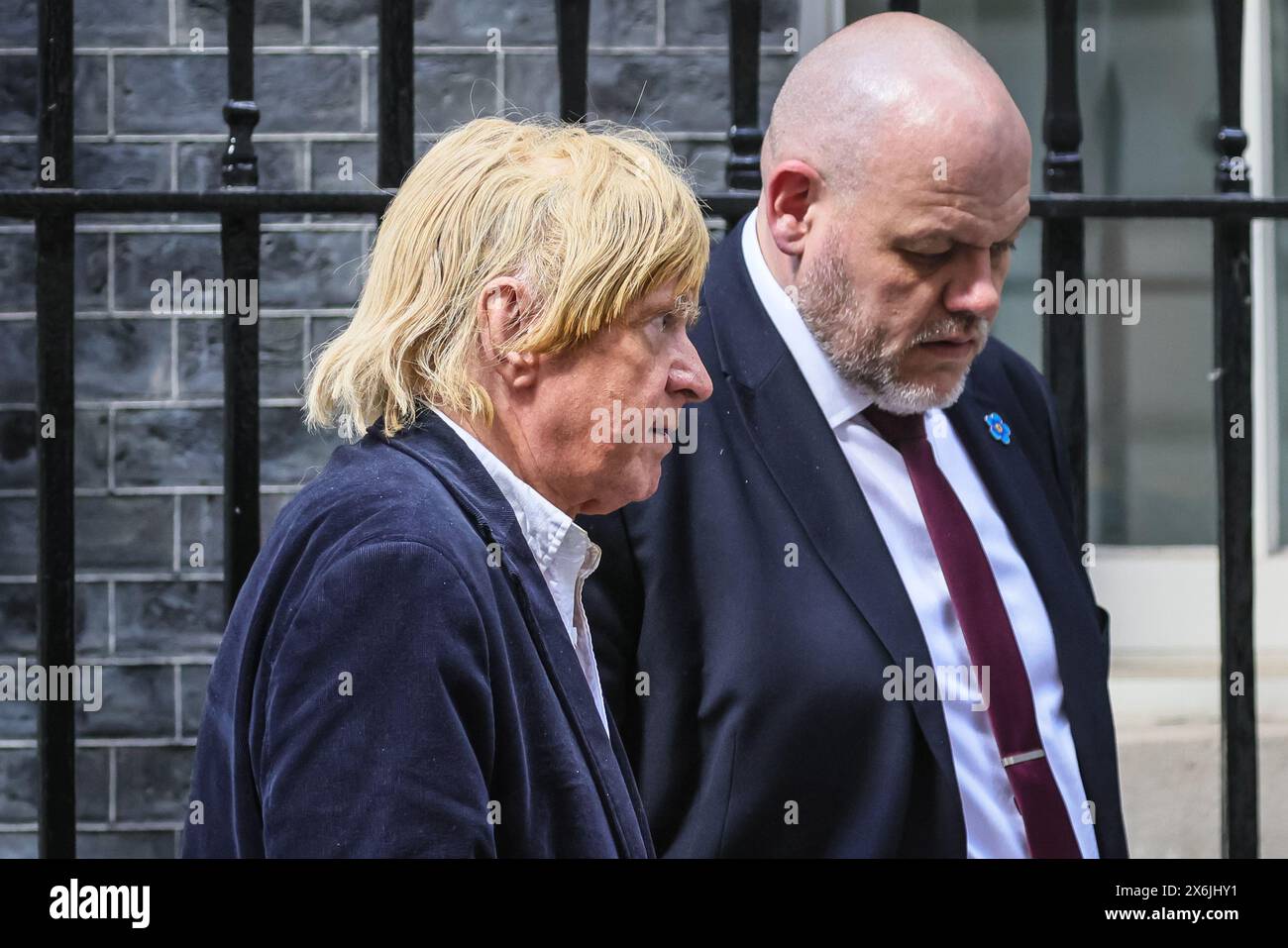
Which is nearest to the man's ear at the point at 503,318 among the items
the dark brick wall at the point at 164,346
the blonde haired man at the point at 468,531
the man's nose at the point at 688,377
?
the blonde haired man at the point at 468,531

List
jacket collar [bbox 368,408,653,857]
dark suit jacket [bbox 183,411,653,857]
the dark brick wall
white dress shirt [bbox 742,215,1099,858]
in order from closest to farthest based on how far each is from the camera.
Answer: dark suit jacket [bbox 183,411,653,857] < jacket collar [bbox 368,408,653,857] < white dress shirt [bbox 742,215,1099,858] < the dark brick wall

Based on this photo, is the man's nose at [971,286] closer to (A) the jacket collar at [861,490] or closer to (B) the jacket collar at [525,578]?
(A) the jacket collar at [861,490]

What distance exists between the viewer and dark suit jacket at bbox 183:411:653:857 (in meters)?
1.39

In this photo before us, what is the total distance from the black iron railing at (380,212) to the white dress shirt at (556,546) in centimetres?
75

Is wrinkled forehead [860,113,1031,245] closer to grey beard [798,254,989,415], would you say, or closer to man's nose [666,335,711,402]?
grey beard [798,254,989,415]

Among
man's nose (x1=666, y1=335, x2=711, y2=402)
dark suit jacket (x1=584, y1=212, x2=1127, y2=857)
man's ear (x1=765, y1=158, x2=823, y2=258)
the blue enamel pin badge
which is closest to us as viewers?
man's nose (x1=666, y1=335, x2=711, y2=402)

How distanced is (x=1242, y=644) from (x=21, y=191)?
202 cm

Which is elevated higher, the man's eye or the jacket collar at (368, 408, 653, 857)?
the man's eye

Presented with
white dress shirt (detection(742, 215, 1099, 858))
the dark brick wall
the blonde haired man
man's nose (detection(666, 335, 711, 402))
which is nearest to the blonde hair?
the blonde haired man

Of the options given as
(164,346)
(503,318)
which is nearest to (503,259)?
(503,318)

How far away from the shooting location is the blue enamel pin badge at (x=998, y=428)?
2406 millimetres

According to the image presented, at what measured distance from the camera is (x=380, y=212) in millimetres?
2324

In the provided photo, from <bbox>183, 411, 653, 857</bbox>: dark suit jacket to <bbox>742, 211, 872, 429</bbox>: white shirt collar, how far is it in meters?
0.77
